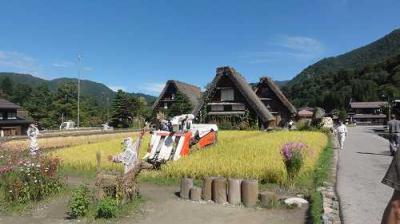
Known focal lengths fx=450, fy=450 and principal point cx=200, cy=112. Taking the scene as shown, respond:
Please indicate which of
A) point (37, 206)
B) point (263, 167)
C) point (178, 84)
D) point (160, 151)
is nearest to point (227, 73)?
point (178, 84)

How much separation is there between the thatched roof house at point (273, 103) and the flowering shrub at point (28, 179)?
122ft

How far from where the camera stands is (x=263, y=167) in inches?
481

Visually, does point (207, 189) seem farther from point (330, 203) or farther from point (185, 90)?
point (185, 90)

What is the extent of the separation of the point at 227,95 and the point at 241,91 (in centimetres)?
253

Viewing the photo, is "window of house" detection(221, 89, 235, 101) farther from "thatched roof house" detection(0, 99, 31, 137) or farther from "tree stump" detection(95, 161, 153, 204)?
"tree stump" detection(95, 161, 153, 204)

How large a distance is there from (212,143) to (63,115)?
43.7 m

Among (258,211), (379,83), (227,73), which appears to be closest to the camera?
(258,211)

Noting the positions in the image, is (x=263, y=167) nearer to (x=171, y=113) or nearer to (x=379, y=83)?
(x=171, y=113)

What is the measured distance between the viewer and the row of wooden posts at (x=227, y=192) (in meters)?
9.41

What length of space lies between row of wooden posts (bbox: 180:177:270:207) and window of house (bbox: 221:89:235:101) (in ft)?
101

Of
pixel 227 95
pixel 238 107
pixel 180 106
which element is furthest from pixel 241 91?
pixel 180 106

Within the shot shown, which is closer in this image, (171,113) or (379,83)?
(171,113)

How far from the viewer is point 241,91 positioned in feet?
126

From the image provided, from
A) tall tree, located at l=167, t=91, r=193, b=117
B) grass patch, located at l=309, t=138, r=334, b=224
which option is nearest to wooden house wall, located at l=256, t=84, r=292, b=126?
tall tree, located at l=167, t=91, r=193, b=117
